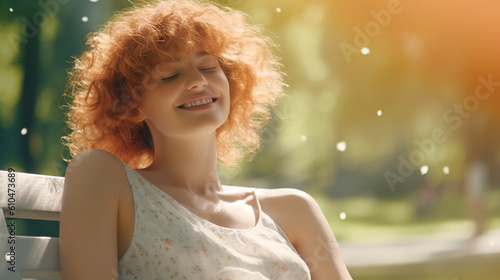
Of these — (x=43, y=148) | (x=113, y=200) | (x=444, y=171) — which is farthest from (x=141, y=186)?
(x=444, y=171)

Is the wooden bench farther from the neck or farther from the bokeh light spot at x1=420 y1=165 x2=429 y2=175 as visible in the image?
the bokeh light spot at x1=420 y1=165 x2=429 y2=175

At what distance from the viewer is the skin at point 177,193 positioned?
88 centimetres

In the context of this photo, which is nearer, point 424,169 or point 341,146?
point 341,146

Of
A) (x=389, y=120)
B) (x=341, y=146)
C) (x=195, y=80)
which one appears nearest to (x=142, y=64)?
(x=195, y=80)

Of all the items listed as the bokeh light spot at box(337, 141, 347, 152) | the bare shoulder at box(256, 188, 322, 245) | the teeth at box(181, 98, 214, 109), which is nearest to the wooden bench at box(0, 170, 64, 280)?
the teeth at box(181, 98, 214, 109)

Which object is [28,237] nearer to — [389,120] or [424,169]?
[389,120]

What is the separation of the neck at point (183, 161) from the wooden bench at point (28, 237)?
7.3 inches

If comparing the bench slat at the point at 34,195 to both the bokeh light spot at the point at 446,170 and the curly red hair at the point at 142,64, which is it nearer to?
the curly red hair at the point at 142,64

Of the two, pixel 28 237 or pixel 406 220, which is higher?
pixel 28 237

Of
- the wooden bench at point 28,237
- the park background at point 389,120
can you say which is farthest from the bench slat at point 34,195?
the park background at point 389,120

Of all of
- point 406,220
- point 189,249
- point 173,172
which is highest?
point 173,172

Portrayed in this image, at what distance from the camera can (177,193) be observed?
3.41 ft

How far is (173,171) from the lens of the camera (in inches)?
42.2

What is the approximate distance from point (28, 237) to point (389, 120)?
2.88 metres
